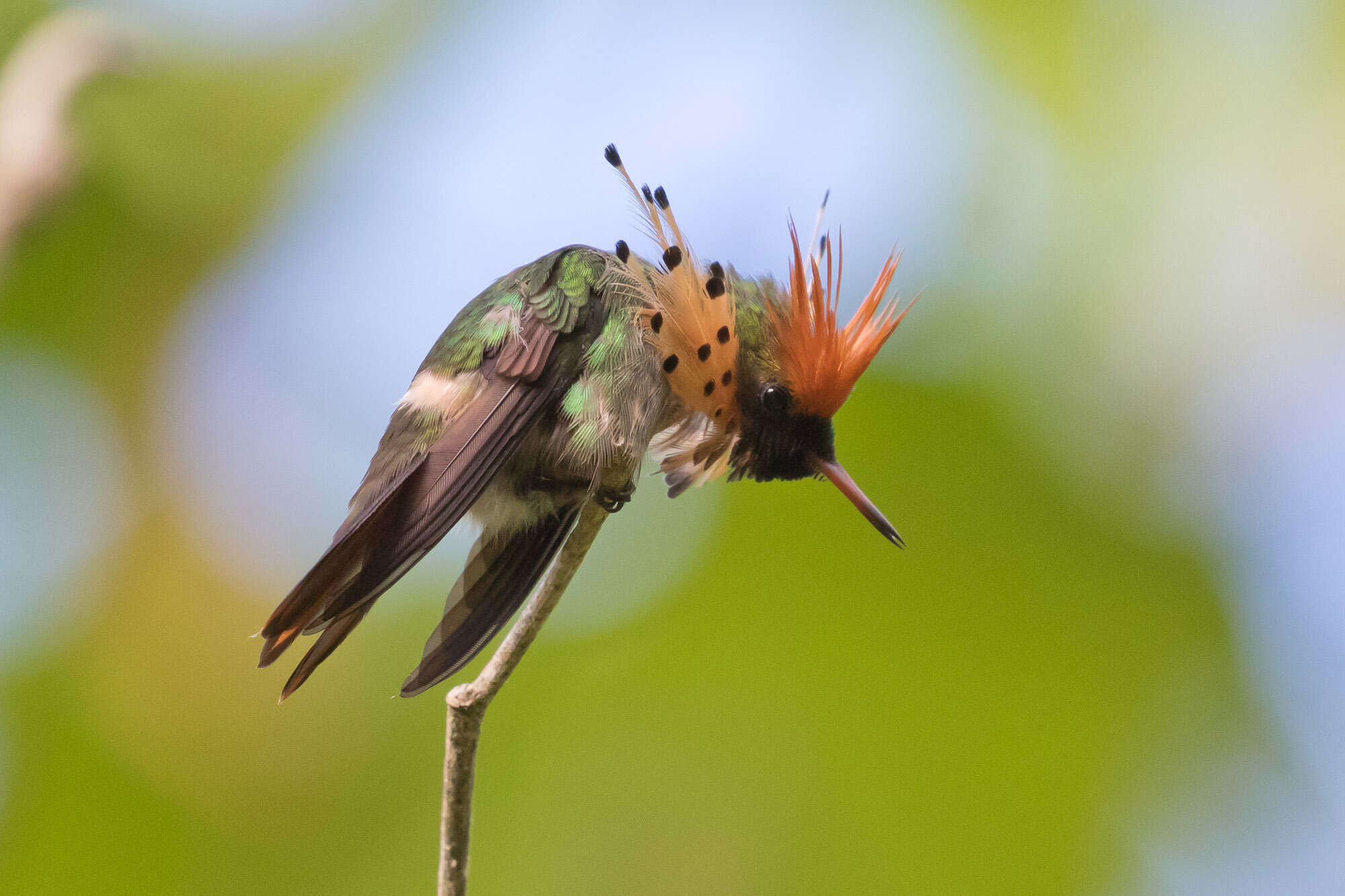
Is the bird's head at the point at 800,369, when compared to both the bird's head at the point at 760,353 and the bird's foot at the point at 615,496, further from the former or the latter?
the bird's foot at the point at 615,496

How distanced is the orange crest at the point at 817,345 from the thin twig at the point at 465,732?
32.0 inches

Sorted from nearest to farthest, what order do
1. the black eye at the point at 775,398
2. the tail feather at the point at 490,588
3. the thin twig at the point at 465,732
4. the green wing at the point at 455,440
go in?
the thin twig at the point at 465,732 → the green wing at the point at 455,440 → the tail feather at the point at 490,588 → the black eye at the point at 775,398

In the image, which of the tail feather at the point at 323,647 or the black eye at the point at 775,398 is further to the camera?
the black eye at the point at 775,398

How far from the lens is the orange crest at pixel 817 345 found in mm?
2246

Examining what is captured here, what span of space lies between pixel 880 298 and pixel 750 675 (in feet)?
8.64

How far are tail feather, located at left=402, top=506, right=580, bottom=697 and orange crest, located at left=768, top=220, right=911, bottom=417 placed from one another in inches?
22.9

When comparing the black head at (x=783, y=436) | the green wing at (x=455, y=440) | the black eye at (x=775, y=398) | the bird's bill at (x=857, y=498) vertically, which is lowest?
the bird's bill at (x=857, y=498)

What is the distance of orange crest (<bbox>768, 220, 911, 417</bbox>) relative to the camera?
2246 mm

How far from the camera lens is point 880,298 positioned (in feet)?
7.79

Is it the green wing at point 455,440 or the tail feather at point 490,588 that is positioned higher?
the green wing at point 455,440

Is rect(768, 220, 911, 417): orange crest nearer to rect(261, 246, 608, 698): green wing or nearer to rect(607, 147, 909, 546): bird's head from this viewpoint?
rect(607, 147, 909, 546): bird's head

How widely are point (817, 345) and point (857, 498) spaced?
35 centimetres

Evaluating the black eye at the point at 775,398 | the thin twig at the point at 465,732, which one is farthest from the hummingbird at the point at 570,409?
the thin twig at the point at 465,732

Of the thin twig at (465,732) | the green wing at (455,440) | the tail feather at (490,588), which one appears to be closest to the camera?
the thin twig at (465,732)
